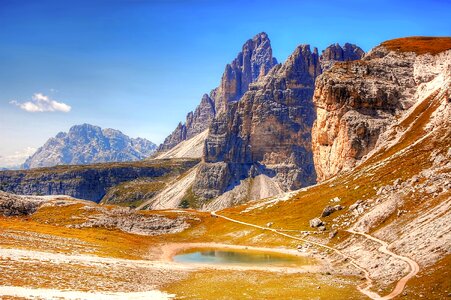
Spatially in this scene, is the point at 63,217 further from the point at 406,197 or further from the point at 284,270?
the point at 406,197

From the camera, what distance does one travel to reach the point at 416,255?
60.0 m

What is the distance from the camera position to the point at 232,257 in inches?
3957

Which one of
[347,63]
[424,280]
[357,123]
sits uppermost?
[347,63]

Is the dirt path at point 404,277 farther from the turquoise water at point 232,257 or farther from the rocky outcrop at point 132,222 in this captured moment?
the rocky outcrop at point 132,222

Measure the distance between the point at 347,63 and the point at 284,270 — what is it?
13356 cm

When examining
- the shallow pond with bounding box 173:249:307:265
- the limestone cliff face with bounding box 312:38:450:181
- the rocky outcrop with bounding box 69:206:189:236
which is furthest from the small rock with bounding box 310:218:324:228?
the limestone cliff face with bounding box 312:38:450:181

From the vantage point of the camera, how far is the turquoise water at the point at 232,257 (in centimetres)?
9106

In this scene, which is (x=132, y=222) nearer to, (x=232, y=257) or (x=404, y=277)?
(x=232, y=257)

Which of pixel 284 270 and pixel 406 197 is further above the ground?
pixel 406 197

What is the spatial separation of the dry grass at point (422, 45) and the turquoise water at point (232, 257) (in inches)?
4662

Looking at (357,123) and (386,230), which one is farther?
(357,123)

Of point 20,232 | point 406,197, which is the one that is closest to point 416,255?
point 406,197

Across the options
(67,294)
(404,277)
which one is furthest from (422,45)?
(67,294)

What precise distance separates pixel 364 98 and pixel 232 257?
98992 mm
